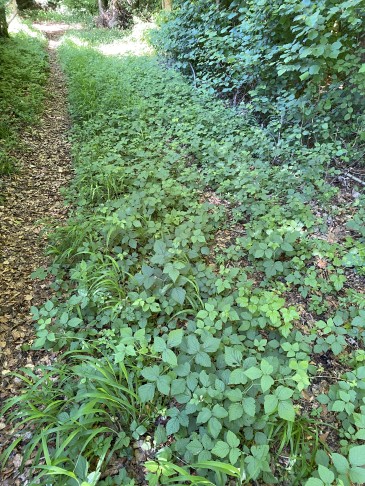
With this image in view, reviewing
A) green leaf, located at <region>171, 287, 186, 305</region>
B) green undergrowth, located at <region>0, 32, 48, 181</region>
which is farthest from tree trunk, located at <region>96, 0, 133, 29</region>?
green leaf, located at <region>171, 287, 186, 305</region>

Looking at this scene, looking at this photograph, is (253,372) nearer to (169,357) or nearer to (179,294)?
(169,357)

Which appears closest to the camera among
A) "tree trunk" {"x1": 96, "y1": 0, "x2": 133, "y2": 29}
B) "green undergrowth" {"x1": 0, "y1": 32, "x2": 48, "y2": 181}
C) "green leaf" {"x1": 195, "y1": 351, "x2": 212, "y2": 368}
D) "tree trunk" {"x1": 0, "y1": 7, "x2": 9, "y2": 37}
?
"green leaf" {"x1": 195, "y1": 351, "x2": 212, "y2": 368}

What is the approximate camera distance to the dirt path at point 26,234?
98.3 inches

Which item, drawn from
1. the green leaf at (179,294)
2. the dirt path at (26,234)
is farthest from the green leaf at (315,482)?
the dirt path at (26,234)

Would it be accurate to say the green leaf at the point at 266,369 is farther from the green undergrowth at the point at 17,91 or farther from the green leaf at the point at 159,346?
the green undergrowth at the point at 17,91

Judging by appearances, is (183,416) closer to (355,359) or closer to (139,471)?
(139,471)

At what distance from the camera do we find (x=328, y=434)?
202 cm

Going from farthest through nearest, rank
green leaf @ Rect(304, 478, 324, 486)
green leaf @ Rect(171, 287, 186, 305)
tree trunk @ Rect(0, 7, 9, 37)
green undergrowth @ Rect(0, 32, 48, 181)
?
tree trunk @ Rect(0, 7, 9, 37) → green undergrowth @ Rect(0, 32, 48, 181) → green leaf @ Rect(171, 287, 186, 305) → green leaf @ Rect(304, 478, 324, 486)

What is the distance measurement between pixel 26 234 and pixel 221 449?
3001 millimetres

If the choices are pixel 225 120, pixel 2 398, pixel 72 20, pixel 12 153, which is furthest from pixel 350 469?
pixel 72 20

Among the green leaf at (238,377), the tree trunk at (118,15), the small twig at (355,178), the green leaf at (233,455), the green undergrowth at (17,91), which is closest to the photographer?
the green leaf at (233,455)

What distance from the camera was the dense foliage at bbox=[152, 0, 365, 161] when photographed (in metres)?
3.46

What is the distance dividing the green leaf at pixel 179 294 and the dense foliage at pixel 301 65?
247 cm

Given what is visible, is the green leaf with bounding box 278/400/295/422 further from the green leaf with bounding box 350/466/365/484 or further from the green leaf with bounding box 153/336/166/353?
the green leaf with bounding box 153/336/166/353
